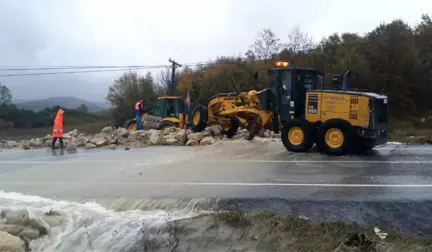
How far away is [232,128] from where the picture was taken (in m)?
19.4

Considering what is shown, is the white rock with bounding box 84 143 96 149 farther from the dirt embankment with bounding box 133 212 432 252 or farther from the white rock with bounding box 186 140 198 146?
the dirt embankment with bounding box 133 212 432 252

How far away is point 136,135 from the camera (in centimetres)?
2017

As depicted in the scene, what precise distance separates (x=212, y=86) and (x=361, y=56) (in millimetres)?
12681

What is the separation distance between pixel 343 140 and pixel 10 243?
9.51 m

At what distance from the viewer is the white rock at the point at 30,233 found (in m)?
6.29

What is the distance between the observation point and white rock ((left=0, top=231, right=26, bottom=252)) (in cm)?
567

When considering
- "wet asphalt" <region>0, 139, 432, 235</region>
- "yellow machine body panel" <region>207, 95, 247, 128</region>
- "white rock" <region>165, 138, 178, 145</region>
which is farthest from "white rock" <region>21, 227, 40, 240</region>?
"yellow machine body panel" <region>207, 95, 247, 128</region>

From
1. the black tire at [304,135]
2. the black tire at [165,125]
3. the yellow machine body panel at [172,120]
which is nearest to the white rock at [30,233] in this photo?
the black tire at [304,135]

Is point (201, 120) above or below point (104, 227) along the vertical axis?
above

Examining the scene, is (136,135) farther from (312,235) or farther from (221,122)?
(312,235)

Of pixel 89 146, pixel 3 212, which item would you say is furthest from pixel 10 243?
pixel 89 146

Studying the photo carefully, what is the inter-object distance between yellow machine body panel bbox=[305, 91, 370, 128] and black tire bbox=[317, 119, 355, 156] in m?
0.26

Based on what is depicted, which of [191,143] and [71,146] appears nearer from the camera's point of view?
[191,143]

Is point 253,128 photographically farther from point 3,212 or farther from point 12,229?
point 12,229
